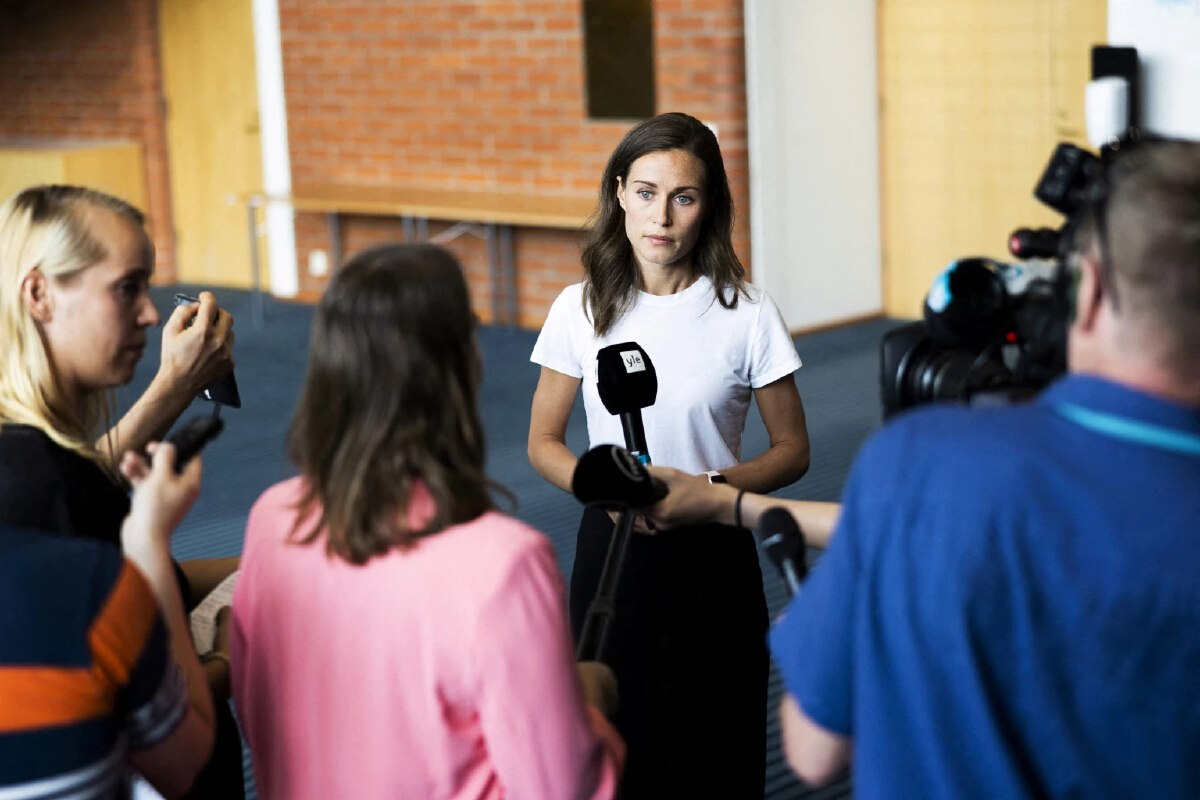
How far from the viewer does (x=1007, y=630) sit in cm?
101

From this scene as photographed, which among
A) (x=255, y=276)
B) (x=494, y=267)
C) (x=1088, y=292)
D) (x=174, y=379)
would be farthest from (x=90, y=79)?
(x=1088, y=292)

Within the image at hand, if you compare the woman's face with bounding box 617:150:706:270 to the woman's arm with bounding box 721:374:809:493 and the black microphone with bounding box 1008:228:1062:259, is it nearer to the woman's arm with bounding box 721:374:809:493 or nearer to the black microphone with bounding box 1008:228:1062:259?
the woman's arm with bounding box 721:374:809:493

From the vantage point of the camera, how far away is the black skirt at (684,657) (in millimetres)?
1941

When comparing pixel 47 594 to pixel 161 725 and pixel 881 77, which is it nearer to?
pixel 161 725

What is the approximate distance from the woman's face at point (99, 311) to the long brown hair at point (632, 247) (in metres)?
0.79

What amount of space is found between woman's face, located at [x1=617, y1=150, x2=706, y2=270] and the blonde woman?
0.80 metres

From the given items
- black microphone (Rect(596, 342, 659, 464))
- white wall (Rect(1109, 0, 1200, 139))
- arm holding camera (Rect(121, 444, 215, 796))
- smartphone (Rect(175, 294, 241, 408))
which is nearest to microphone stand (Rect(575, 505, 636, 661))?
black microphone (Rect(596, 342, 659, 464))

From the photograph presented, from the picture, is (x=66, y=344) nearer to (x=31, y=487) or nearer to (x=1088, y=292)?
(x=31, y=487)

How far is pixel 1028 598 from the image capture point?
100cm

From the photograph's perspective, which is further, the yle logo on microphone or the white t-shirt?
the white t-shirt

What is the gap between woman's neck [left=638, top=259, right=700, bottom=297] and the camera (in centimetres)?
212

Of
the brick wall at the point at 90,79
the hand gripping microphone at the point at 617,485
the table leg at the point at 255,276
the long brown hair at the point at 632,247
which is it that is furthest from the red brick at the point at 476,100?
the hand gripping microphone at the point at 617,485

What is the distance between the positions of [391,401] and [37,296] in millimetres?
456

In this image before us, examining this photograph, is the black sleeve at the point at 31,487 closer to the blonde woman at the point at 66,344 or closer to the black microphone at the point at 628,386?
the blonde woman at the point at 66,344
